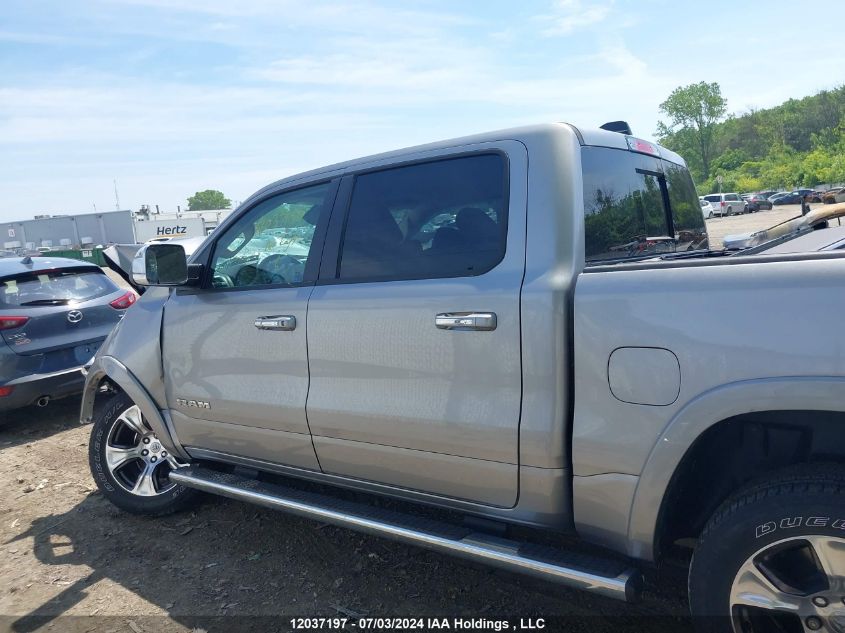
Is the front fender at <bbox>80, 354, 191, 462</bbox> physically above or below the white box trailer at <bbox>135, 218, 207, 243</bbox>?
above

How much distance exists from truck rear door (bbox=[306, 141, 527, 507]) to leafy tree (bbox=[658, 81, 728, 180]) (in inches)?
4358

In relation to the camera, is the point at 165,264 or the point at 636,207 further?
the point at 165,264

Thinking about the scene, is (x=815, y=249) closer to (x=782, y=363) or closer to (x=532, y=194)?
(x=782, y=363)

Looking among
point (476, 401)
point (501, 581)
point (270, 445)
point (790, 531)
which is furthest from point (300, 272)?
point (790, 531)

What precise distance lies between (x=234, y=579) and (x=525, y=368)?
201 centimetres

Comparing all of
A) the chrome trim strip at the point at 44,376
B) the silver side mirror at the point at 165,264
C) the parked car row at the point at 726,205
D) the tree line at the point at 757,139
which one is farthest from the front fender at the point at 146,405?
the tree line at the point at 757,139

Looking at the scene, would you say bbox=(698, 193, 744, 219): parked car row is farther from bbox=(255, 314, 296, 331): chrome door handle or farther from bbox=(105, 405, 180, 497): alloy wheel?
bbox=(255, 314, 296, 331): chrome door handle

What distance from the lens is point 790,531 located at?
196 centimetres

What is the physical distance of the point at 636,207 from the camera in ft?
10.4

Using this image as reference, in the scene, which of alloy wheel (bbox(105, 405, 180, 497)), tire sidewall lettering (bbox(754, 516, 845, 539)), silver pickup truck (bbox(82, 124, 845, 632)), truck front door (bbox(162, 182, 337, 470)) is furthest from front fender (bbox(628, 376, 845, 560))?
alloy wheel (bbox(105, 405, 180, 497))

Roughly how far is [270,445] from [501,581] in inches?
52.0

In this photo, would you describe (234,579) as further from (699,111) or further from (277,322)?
(699,111)

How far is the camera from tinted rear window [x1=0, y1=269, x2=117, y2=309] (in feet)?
20.3

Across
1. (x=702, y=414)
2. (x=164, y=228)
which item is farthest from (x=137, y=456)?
(x=164, y=228)
